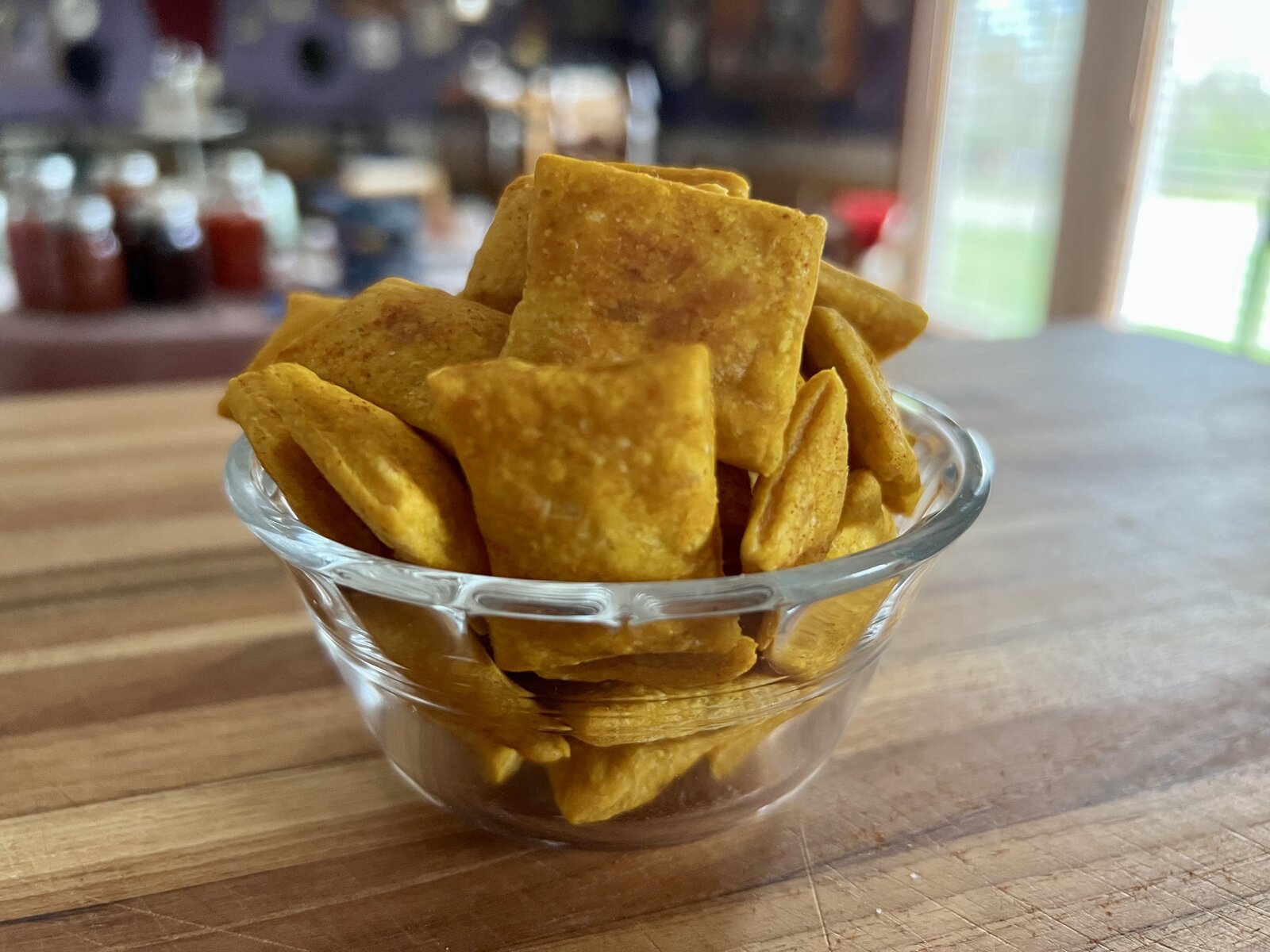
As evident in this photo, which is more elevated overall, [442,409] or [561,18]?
[561,18]

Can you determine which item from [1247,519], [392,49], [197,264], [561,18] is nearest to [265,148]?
[392,49]

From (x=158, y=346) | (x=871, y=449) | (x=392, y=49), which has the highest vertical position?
(x=392, y=49)

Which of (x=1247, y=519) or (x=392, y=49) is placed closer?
(x=1247, y=519)

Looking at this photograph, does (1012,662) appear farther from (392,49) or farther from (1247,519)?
(392,49)

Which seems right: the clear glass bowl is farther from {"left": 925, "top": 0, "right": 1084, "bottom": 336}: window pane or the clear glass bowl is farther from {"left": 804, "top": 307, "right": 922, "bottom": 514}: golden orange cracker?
{"left": 925, "top": 0, "right": 1084, "bottom": 336}: window pane

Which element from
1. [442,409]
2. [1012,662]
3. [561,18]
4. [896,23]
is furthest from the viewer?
[561,18]

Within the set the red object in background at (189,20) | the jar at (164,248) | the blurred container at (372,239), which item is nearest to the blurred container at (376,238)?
the blurred container at (372,239)
